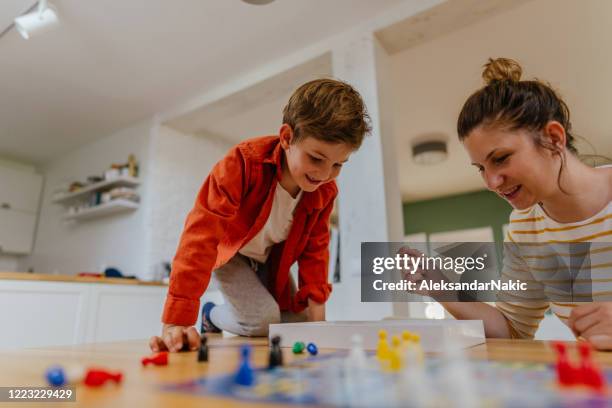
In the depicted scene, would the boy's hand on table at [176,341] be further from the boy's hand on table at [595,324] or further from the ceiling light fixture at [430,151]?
the ceiling light fixture at [430,151]

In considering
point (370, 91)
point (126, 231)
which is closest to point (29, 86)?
point (126, 231)

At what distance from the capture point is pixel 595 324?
556 mm

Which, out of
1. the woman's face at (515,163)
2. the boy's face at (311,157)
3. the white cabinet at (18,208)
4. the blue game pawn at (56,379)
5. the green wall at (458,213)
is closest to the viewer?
the blue game pawn at (56,379)

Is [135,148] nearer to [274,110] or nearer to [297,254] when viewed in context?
[274,110]

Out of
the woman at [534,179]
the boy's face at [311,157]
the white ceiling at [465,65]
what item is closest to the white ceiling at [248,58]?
the white ceiling at [465,65]

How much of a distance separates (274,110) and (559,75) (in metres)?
1.63

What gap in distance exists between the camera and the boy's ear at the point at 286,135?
3.33ft

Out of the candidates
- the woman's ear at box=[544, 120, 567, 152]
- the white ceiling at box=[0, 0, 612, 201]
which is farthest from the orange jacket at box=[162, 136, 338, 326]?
the white ceiling at box=[0, 0, 612, 201]

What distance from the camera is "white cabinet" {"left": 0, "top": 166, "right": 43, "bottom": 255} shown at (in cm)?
311

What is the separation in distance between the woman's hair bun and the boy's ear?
0.45 m

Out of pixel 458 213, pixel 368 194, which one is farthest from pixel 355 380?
pixel 458 213

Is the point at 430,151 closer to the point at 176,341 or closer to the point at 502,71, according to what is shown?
the point at 502,71

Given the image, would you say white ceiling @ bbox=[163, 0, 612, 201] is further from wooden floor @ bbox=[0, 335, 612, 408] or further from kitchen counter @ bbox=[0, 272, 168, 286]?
wooden floor @ bbox=[0, 335, 612, 408]

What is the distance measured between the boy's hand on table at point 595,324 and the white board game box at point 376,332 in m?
0.13
